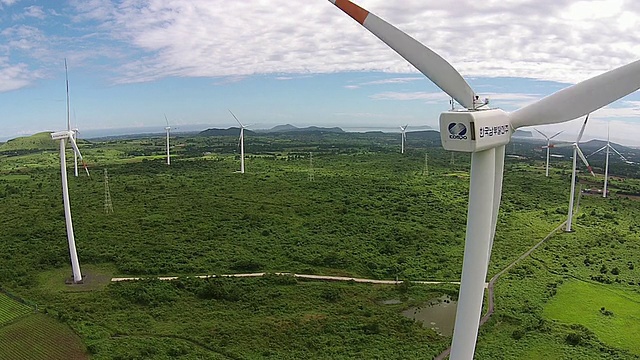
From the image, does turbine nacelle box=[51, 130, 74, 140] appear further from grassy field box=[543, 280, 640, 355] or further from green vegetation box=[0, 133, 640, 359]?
grassy field box=[543, 280, 640, 355]

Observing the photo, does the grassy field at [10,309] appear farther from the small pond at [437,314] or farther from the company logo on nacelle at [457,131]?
the company logo on nacelle at [457,131]

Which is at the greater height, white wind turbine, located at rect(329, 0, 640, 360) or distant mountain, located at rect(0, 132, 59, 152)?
white wind turbine, located at rect(329, 0, 640, 360)

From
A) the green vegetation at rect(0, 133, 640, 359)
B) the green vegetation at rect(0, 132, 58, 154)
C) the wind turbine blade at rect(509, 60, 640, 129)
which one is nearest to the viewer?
the wind turbine blade at rect(509, 60, 640, 129)

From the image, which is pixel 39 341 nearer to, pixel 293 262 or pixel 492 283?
pixel 293 262

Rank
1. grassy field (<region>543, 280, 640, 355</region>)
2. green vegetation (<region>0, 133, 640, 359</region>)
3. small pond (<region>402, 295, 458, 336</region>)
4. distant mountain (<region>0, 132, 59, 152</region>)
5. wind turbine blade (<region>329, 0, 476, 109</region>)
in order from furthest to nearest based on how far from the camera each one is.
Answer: distant mountain (<region>0, 132, 59, 152</region>) → small pond (<region>402, 295, 458, 336</region>) → grassy field (<region>543, 280, 640, 355</region>) → green vegetation (<region>0, 133, 640, 359</region>) → wind turbine blade (<region>329, 0, 476, 109</region>)

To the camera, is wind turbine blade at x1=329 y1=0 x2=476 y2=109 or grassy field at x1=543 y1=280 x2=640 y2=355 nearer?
wind turbine blade at x1=329 y1=0 x2=476 y2=109

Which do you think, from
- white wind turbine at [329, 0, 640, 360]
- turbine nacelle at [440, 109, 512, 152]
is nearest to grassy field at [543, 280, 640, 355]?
white wind turbine at [329, 0, 640, 360]
